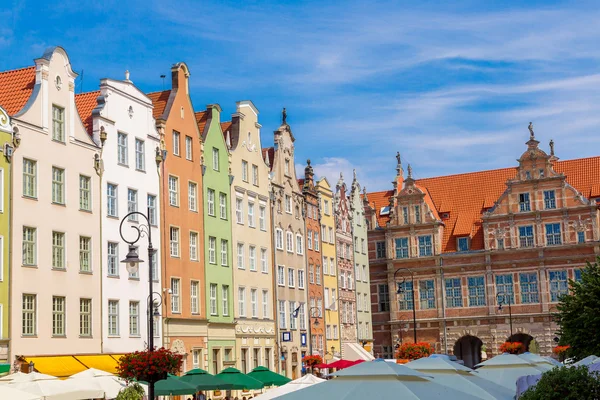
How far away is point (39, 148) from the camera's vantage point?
35.0 meters

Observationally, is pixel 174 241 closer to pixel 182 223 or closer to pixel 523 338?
pixel 182 223

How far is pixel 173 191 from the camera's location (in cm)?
4381

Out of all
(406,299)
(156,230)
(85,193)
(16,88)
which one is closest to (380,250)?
(406,299)

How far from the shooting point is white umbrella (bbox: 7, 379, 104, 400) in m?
24.8

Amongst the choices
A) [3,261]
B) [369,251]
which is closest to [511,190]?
[369,251]

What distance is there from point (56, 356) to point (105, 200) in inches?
279

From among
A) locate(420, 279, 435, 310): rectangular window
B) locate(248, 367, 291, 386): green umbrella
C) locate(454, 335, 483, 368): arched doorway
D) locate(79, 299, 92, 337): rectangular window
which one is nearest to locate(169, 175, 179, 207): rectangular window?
locate(79, 299, 92, 337): rectangular window

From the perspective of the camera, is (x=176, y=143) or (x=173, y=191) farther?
(x=176, y=143)

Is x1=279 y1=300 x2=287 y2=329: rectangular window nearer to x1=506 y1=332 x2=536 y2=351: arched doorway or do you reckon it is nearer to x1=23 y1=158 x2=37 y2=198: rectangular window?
x1=506 y1=332 x2=536 y2=351: arched doorway

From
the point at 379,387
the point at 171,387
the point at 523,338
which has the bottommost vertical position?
the point at 171,387

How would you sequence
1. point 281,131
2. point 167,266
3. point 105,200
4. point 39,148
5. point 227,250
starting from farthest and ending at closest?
1. point 281,131
2. point 227,250
3. point 167,266
4. point 105,200
5. point 39,148

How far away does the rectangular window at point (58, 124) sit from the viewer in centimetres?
3600

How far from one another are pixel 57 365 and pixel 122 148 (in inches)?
410

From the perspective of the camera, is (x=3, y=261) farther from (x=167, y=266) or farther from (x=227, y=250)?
(x=227, y=250)
